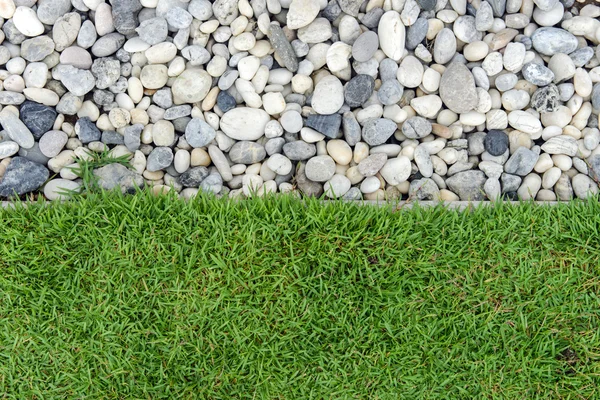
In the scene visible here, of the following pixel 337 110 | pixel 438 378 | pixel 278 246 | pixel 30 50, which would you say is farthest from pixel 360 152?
pixel 30 50

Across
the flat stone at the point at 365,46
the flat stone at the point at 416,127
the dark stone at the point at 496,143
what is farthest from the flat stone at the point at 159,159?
the dark stone at the point at 496,143

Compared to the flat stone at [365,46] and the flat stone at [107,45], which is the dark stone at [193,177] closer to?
the flat stone at [107,45]

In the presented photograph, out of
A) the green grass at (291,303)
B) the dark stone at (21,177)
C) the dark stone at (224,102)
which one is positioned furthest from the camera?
the dark stone at (224,102)

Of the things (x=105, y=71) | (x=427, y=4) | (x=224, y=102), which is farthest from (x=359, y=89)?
(x=105, y=71)

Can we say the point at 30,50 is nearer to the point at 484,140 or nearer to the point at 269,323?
the point at 269,323

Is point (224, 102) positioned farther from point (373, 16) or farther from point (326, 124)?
point (373, 16)

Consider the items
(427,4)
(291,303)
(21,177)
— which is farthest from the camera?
(427,4)
